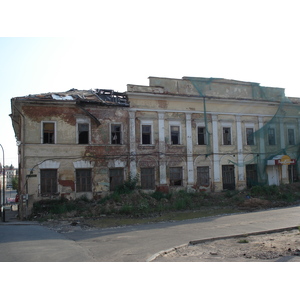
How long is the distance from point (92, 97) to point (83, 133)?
2.82 m

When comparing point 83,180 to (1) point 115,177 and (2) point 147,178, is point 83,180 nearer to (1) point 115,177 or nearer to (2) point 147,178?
(1) point 115,177

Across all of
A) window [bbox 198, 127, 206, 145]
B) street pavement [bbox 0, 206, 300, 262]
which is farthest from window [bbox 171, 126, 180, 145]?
street pavement [bbox 0, 206, 300, 262]

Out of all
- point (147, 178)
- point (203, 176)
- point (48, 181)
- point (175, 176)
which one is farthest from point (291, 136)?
point (48, 181)

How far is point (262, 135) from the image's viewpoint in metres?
24.4

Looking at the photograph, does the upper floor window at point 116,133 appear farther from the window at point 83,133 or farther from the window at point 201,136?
the window at point 201,136

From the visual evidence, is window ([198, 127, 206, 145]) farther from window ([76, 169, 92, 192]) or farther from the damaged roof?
window ([76, 169, 92, 192])

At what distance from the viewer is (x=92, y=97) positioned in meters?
21.1

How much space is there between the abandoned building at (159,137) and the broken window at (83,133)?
0.07 metres

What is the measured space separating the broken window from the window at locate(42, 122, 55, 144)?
68.6 inches

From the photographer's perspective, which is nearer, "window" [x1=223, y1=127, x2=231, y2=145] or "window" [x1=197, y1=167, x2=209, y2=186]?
"window" [x1=197, y1=167, x2=209, y2=186]

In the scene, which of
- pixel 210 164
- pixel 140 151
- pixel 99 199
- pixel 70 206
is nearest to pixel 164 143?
pixel 140 151

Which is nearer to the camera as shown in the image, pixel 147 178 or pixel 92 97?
pixel 92 97

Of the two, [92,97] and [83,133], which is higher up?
[92,97]

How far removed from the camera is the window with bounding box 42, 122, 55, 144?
19.2m
